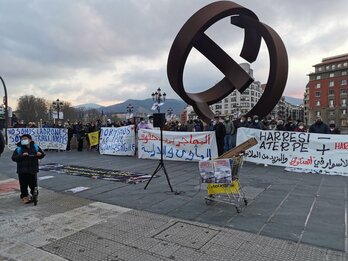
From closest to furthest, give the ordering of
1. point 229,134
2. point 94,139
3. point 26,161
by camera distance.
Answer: point 26,161
point 229,134
point 94,139

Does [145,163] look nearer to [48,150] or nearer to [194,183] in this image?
[194,183]

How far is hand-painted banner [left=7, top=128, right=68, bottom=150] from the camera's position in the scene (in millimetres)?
18156

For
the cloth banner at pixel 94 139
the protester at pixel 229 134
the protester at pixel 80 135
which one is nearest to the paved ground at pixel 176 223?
the protester at pixel 229 134

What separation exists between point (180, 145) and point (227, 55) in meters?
6.18

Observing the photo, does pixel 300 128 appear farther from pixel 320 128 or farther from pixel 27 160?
pixel 27 160

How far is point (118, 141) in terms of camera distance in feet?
51.3

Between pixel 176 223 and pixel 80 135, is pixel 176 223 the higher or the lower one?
the lower one

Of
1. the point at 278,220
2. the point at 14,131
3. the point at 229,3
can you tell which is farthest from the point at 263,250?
the point at 14,131

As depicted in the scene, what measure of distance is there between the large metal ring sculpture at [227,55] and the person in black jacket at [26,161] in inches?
370

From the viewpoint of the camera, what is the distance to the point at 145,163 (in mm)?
12430

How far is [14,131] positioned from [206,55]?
11.6 m

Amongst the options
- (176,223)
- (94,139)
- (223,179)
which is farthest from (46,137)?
(176,223)

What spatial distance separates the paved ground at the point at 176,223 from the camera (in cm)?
420

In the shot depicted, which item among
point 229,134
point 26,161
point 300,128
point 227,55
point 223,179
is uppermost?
point 227,55
